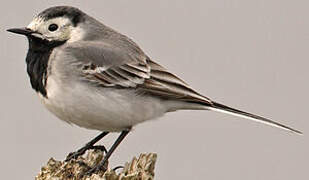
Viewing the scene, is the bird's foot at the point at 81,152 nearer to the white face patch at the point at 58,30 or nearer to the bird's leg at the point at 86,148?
the bird's leg at the point at 86,148

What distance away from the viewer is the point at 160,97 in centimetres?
865

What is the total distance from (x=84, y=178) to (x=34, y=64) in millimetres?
1666

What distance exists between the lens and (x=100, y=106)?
8.25 meters

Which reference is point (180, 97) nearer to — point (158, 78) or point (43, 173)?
point (158, 78)

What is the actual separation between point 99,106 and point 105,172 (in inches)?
36.2

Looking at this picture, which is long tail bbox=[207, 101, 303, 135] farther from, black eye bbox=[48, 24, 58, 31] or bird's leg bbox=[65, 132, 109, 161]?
black eye bbox=[48, 24, 58, 31]

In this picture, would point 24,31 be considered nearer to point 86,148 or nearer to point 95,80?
point 95,80

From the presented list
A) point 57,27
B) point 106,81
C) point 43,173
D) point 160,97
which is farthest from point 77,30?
point 43,173

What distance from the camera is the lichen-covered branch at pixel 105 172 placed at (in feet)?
25.0

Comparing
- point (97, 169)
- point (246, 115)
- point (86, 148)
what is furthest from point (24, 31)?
point (246, 115)

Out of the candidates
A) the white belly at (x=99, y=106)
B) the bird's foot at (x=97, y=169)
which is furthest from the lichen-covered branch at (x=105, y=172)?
the white belly at (x=99, y=106)

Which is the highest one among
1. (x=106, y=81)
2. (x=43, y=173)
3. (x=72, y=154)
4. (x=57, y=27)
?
(x=57, y=27)

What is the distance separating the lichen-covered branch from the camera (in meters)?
7.62

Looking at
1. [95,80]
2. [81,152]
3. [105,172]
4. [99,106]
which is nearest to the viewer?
[105,172]
